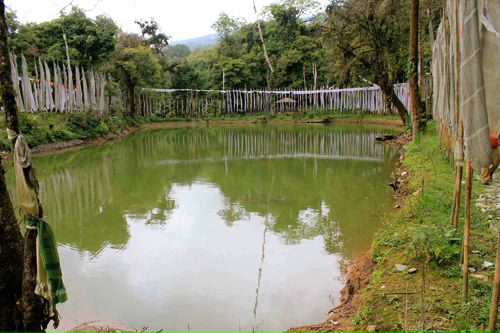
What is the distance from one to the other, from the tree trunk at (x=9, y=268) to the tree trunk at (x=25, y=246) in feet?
0.53

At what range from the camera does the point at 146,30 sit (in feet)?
107

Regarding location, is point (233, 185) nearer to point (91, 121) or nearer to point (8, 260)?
point (8, 260)

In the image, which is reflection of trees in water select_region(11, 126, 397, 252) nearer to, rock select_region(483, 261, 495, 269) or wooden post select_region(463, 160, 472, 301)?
rock select_region(483, 261, 495, 269)

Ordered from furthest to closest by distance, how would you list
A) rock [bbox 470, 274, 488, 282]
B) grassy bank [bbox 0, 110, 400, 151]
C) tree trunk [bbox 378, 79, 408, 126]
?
grassy bank [bbox 0, 110, 400, 151] → tree trunk [bbox 378, 79, 408, 126] → rock [bbox 470, 274, 488, 282]

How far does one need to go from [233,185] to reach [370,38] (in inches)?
357

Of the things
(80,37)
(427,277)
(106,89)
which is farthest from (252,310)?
(106,89)

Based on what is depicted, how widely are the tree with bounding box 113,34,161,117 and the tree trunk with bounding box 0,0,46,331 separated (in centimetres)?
2303

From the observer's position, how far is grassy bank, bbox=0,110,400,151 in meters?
15.9

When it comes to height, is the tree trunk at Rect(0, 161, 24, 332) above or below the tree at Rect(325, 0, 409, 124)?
below

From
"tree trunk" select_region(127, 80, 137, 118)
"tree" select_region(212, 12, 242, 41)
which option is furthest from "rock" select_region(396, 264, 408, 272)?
"tree" select_region(212, 12, 242, 41)

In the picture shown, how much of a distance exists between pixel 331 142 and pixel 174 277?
13.3 m

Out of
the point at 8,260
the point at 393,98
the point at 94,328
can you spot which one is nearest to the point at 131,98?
the point at 393,98

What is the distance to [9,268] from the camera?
3.13 m

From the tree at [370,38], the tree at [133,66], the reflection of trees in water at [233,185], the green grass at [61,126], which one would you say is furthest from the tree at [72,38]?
the tree at [370,38]
